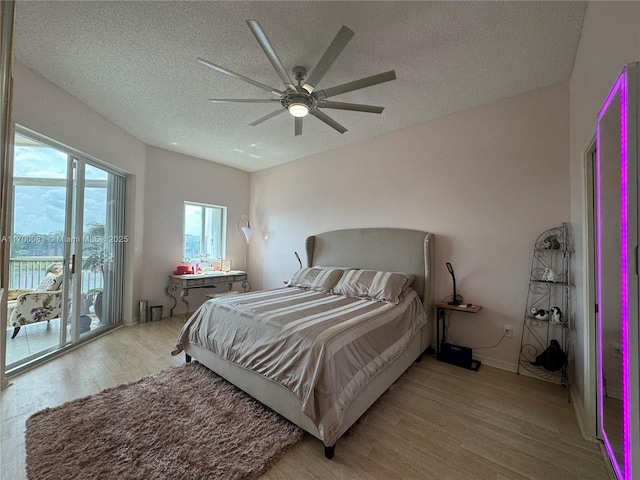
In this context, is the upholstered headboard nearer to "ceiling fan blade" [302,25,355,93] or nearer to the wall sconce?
the wall sconce

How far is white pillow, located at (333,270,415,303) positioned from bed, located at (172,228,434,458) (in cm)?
1

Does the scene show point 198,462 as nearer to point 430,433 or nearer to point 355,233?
point 430,433

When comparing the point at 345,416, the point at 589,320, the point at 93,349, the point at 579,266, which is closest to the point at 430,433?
the point at 345,416

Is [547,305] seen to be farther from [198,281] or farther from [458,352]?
[198,281]

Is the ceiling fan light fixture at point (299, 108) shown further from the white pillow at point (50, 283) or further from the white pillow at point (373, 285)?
the white pillow at point (50, 283)

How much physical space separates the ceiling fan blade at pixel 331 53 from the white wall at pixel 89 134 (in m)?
2.59

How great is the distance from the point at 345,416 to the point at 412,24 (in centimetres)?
270

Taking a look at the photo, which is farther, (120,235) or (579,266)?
(120,235)

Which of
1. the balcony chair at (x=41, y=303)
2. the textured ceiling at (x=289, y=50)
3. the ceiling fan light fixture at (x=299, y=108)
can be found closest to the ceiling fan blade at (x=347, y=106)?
the ceiling fan light fixture at (x=299, y=108)

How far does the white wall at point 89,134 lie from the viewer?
2418 millimetres

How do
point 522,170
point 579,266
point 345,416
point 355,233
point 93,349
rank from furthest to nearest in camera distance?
point 355,233
point 93,349
point 522,170
point 579,266
point 345,416

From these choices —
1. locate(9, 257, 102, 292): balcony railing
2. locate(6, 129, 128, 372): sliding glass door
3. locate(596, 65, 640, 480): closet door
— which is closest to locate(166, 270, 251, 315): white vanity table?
locate(6, 129, 128, 372): sliding glass door

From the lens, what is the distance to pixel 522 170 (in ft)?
8.79

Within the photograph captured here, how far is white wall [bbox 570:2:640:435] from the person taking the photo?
3.96ft
